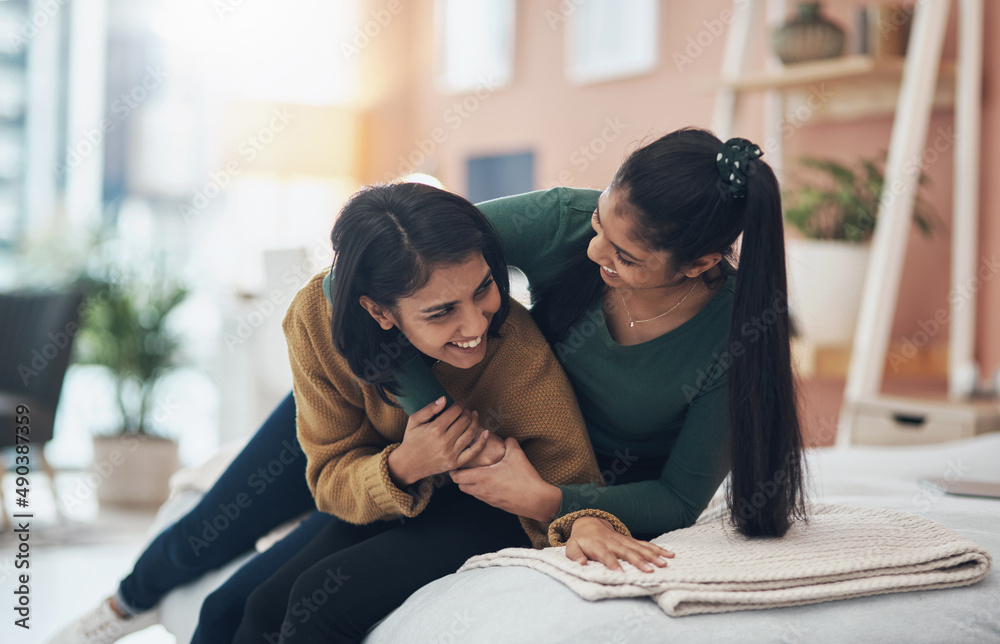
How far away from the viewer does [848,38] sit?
9.80ft

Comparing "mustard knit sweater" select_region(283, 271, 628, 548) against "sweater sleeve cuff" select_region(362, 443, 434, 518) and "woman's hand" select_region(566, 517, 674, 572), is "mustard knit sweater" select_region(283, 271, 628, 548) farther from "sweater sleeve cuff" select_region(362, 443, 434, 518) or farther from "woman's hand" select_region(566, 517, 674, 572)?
"woman's hand" select_region(566, 517, 674, 572)

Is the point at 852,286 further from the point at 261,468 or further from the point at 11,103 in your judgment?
the point at 11,103

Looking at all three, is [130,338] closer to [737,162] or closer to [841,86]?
[841,86]

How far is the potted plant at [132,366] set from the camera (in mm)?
3578

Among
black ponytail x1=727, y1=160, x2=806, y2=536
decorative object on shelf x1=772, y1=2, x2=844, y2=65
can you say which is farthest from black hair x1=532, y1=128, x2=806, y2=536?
decorative object on shelf x1=772, y1=2, x2=844, y2=65

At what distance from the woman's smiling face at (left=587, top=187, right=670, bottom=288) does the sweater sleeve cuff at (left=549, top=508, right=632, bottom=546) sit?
29cm

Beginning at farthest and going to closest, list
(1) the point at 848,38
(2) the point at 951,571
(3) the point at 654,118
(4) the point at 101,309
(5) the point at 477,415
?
1. (3) the point at 654,118
2. (4) the point at 101,309
3. (1) the point at 848,38
4. (5) the point at 477,415
5. (2) the point at 951,571

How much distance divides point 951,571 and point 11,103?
4618mm

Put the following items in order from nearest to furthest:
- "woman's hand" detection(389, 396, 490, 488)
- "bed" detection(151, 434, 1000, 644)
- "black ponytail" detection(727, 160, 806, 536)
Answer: "bed" detection(151, 434, 1000, 644) → "black ponytail" detection(727, 160, 806, 536) → "woman's hand" detection(389, 396, 490, 488)

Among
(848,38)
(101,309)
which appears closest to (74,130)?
(101,309)

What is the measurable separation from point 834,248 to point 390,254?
1.84 m

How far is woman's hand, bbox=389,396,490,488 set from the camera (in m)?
1.15

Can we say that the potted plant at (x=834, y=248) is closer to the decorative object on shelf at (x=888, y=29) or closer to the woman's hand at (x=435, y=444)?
the decorative object on shelf at (x=888, y=29)

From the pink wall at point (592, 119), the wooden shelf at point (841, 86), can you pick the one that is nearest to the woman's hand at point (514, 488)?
the pink wall at point (592, 119)
